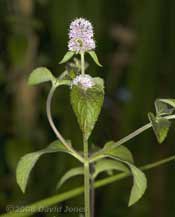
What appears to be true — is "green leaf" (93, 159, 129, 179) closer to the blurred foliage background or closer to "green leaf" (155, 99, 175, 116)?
"green leaf" (155, 99, 175, 116)

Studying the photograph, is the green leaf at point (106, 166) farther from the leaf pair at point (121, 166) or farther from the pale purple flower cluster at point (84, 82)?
the pale purple flower cluster at point (84, 82)

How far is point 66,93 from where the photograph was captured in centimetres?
113

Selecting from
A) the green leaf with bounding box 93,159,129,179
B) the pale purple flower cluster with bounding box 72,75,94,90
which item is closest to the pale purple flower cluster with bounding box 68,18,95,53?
the pale purple flower cluster with bounding box 72,75,94,90

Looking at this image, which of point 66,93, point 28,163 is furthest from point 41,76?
point 66,93

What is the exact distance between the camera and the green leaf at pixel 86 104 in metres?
0.44

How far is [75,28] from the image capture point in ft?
1.50

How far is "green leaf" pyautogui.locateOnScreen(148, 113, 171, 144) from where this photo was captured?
0.44 m

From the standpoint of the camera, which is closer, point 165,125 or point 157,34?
point 165,125

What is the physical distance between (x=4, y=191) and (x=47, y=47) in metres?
0.32

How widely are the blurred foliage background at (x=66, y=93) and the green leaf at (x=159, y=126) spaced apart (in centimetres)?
58

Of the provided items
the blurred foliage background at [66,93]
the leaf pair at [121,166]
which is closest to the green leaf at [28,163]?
the leaf pair at [121,166]

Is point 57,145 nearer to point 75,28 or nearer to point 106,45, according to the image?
point 75,28

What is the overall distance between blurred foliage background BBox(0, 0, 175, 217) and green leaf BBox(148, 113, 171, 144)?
58cm

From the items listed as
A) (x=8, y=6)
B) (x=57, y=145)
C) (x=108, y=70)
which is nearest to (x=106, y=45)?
(x=108, y=70)
